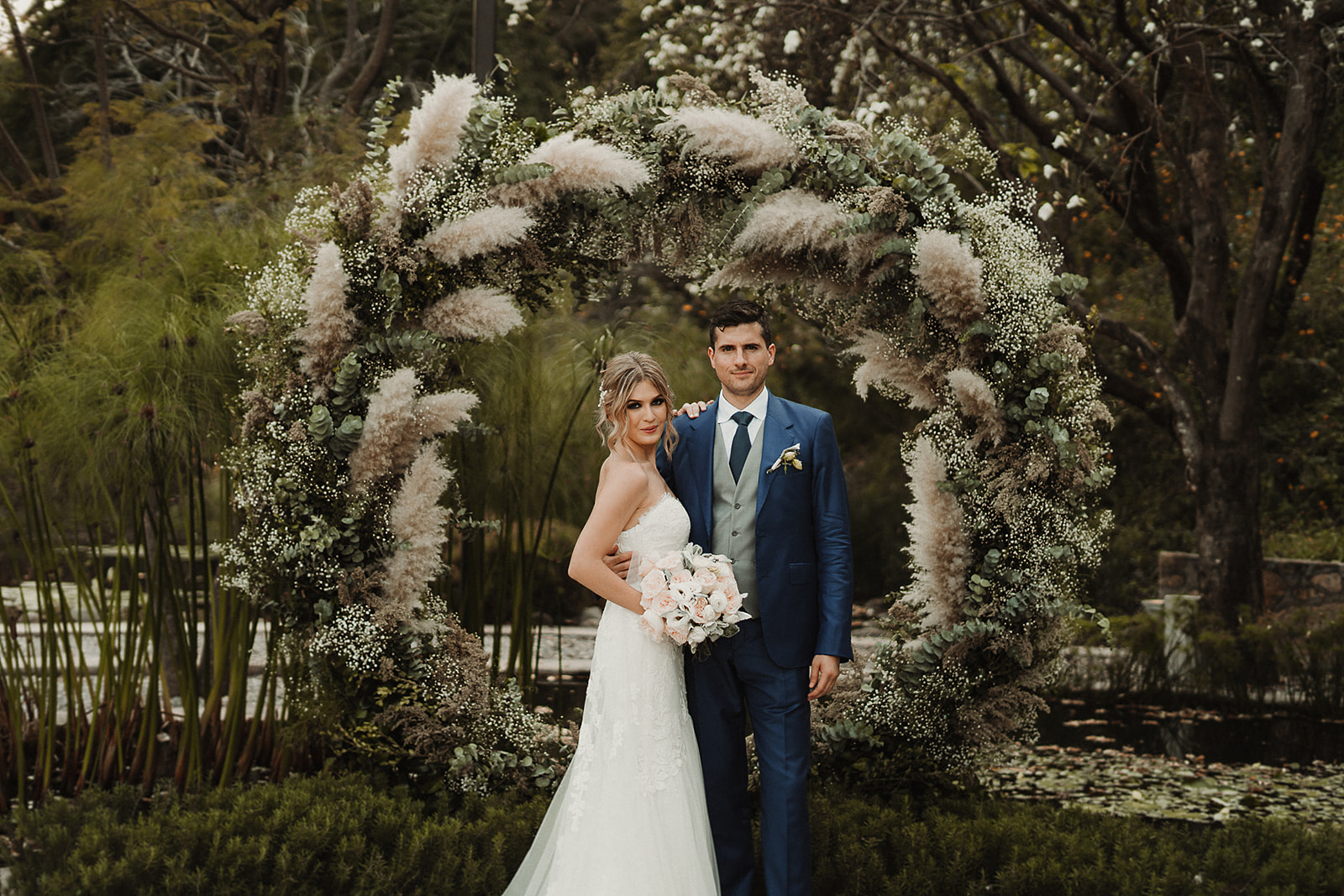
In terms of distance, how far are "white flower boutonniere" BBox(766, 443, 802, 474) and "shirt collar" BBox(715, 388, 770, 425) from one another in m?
0.16

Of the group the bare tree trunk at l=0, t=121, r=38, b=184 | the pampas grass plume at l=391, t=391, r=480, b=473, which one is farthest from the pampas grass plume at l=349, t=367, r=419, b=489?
the bare tree trunk at l=0, t=121, r=38, b=184

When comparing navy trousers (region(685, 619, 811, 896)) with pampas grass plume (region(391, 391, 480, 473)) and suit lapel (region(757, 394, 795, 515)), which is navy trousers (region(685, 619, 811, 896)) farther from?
pampas grass plume (region(391, 391, 480, 473))

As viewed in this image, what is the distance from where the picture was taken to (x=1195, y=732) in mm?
6410

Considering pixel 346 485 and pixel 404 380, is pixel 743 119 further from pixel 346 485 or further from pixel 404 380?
pixel 346 485

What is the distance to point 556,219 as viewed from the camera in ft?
13.3

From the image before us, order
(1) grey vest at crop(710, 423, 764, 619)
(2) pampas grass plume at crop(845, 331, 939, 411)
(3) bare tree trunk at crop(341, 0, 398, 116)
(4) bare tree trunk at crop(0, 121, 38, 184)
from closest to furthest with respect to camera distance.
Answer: (1) grey vest at crop(710, 423, 764, 619) < (2) pampas grass plume at crop(845, 331, 939, 411) < (4) bare tree trunk at crop(0, 121, 38, 184) < (3) bare tree trunk at crop(341, 0, 398, 116)

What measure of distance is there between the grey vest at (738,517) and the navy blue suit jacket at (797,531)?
0.03 meters

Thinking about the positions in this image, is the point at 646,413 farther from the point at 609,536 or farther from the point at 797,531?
the point at 797,531

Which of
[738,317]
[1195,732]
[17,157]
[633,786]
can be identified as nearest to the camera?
[633,786]

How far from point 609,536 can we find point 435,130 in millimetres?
1735

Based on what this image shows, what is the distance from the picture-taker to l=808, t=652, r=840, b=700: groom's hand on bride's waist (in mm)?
3154

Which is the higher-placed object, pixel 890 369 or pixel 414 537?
pixel 890 369

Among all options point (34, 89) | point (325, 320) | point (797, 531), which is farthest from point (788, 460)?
point (34, 89)

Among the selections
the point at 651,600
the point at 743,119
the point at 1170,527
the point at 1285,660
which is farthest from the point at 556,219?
the point at 1170,527
